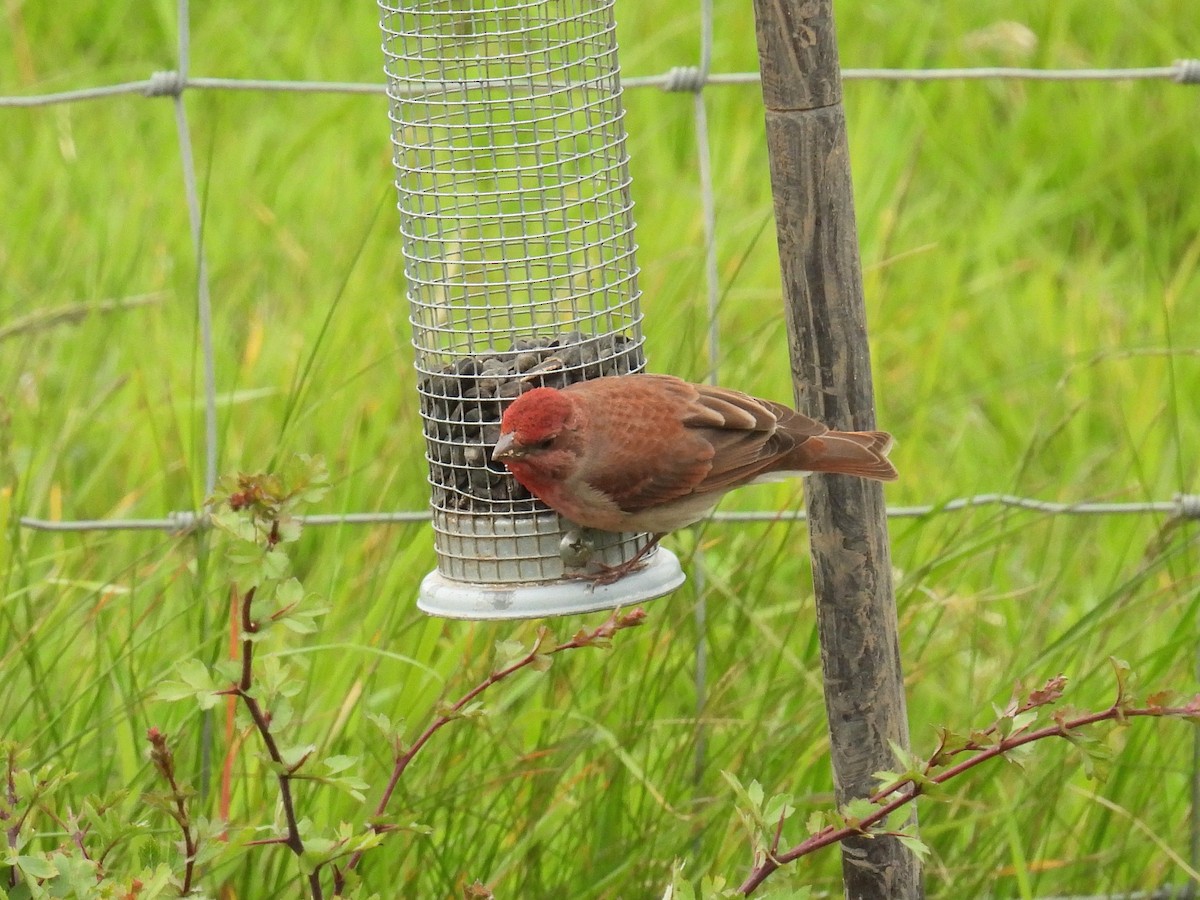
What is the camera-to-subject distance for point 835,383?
8.45ft

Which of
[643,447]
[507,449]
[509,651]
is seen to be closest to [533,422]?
[507,449]

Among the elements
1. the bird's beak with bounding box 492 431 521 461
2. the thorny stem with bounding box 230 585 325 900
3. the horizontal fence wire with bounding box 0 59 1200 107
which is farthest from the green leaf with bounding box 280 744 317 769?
the horizontal fence wire with bounding box 0 59 1200 107

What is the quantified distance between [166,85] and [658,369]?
1.38 meters

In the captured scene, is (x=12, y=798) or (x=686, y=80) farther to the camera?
(x=686, y=80)

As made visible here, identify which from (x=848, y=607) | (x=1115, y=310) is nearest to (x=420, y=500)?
(x=848, y=607)

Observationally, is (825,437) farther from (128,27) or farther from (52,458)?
(128,27)

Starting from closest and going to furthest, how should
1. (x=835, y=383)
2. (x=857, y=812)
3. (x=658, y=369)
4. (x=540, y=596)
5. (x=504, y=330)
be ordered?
(x=857, y=812)
(x=835, y=383)
(x=540, y=596)
(x=504, y=330)
(x=658, y=369)

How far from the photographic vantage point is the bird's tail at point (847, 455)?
105 inches

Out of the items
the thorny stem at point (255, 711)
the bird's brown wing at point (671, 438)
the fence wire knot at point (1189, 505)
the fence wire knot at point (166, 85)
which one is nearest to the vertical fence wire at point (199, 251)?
the fence wire knot at point (166, 85)

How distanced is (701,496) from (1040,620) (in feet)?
2.88

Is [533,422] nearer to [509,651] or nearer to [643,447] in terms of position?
[643,447]

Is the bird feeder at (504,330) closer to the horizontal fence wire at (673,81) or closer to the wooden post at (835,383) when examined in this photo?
the horizontal fence wire at (673,81)

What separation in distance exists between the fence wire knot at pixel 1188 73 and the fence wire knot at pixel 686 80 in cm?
104

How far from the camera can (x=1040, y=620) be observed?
12.3ft
